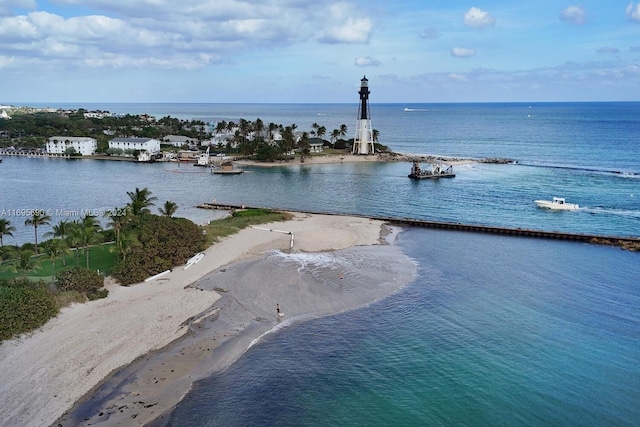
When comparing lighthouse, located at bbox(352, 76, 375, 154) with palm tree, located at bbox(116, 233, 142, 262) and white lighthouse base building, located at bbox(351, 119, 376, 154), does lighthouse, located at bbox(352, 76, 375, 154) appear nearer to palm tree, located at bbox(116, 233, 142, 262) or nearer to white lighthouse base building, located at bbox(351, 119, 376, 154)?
white lighthouse base building, located at bbox(351, 119, 376, 154)

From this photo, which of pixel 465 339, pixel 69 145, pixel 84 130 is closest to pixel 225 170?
pixel 69 145

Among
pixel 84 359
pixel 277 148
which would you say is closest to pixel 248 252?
pixel 84 359

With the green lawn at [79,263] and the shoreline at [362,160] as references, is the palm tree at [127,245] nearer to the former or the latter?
the green lawn at [79,263]

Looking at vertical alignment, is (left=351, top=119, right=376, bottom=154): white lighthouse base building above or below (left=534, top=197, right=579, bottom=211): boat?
above

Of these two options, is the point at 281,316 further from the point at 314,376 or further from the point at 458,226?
the point at 458,226

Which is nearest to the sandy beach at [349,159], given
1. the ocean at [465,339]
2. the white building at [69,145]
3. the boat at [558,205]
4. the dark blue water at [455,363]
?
the white building at [69,145]

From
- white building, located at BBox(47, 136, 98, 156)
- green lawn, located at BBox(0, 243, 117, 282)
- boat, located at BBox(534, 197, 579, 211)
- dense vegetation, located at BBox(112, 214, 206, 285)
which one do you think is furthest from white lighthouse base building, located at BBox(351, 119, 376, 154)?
green lawn, located at BBox(0, 243, 117, 282)
